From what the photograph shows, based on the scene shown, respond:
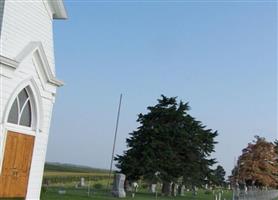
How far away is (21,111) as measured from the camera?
15391 millimetres

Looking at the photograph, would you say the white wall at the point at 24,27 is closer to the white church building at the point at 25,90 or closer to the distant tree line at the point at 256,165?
the white church building at the point at 25,90

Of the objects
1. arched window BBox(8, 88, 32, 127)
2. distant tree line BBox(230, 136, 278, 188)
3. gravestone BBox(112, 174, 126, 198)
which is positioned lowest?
gravestone BBox(112, 174, 126, 198)

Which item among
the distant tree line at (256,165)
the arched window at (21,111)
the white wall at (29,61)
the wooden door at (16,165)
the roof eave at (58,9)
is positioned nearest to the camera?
the white wall at (29,61)

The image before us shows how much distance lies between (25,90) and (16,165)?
2323 millimetres

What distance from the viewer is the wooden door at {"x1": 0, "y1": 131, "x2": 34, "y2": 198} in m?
14.6

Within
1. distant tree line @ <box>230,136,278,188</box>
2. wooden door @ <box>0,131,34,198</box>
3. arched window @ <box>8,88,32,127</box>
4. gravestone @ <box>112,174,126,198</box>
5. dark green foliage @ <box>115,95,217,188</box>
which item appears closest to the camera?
wooden door @ <box>0,131,34,198</box>

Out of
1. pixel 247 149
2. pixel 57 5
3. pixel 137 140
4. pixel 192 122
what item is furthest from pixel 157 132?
pixel 57 5

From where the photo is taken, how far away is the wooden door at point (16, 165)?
14.6 m

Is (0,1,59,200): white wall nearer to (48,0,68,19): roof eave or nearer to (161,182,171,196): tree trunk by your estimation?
(48,0,68,19): roof eave

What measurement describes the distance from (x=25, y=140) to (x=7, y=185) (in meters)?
1.53

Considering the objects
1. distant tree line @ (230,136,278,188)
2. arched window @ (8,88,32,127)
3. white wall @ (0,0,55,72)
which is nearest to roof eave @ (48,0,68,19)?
white wall @ (0,0,55,72)

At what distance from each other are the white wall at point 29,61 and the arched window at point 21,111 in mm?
415

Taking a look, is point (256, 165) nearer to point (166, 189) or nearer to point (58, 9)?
point (166, 189)

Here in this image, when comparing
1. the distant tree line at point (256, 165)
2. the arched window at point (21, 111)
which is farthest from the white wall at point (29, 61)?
the distant tree line at point (256, 165)
